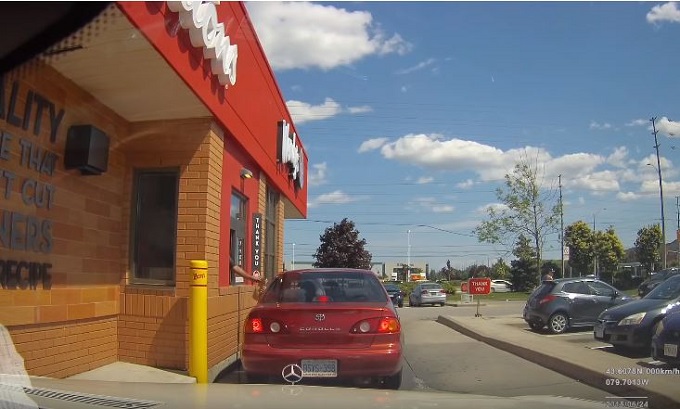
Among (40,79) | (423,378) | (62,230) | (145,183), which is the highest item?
(40,79)

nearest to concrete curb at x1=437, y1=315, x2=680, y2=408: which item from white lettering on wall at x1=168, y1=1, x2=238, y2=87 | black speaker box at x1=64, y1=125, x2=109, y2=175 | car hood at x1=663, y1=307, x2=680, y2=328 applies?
car hood at x1=663, y1=307, x2=680, y2=328

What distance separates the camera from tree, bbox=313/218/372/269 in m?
36.6

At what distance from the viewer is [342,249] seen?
36.8m

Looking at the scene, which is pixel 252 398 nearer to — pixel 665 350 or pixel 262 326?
pixel 262 326

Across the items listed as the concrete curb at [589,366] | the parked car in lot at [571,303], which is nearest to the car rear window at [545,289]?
the parked car in lot at [571,303]

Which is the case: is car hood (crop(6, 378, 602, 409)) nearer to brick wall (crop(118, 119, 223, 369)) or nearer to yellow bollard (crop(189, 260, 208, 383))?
yellow bollard (crop(189, 260, 208, 383))

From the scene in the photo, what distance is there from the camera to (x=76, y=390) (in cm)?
421

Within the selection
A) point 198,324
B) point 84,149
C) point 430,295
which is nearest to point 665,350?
point 198,324

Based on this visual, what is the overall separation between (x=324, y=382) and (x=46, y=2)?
424cm

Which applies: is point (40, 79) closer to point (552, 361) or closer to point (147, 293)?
point (147, 293)

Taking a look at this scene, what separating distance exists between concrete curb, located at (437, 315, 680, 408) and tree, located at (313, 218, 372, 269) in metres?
23.9

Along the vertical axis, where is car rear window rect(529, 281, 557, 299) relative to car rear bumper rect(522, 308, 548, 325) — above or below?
above

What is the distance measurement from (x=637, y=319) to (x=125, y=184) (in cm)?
811

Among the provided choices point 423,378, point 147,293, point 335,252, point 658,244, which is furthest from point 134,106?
point 658,244
